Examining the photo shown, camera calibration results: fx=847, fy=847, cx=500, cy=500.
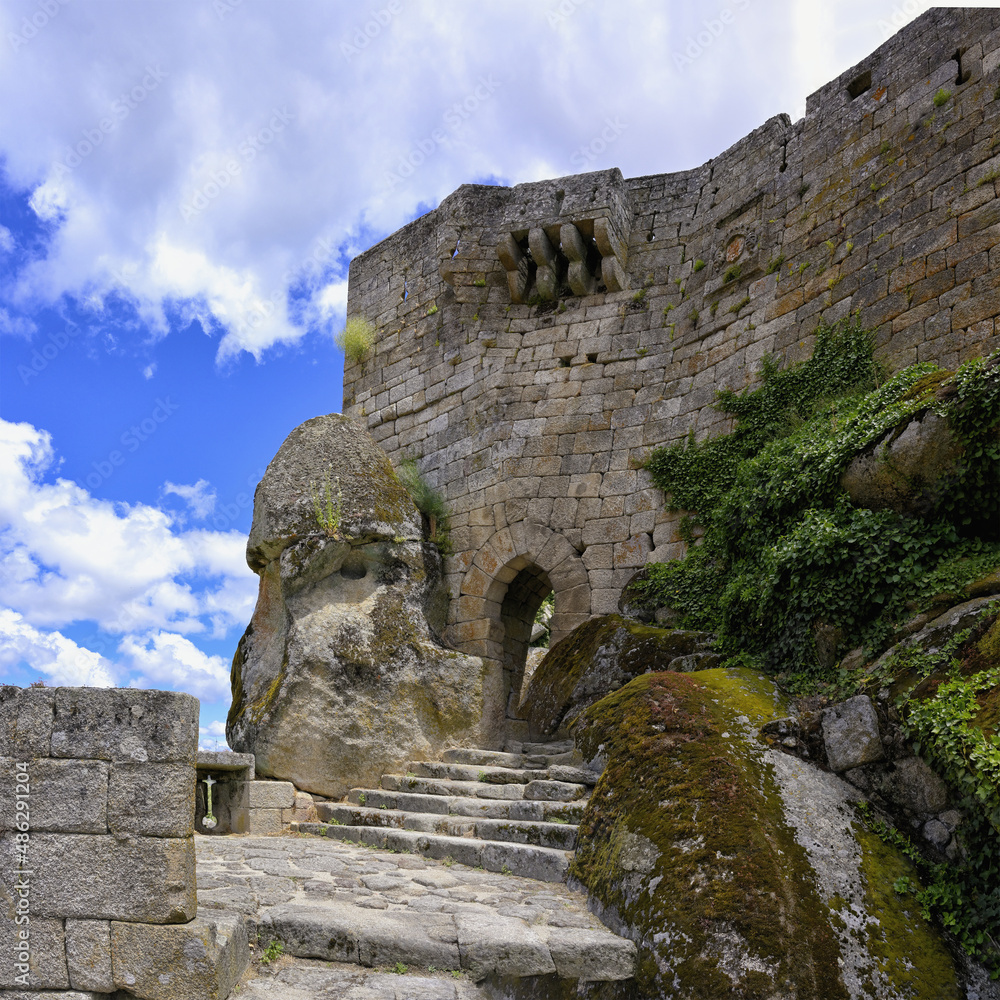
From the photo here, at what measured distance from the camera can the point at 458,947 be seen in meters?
3.39

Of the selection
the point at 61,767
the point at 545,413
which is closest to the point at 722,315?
the point at 545,413

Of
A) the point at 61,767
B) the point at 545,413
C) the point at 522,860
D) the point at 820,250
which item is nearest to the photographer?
the point at 61,767

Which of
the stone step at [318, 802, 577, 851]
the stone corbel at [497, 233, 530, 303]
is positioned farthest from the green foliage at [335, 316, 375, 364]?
the stone step at [318, 802, 577, 851]

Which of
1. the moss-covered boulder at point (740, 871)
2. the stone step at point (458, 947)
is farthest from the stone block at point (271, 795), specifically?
the stone step at point (458, 947)

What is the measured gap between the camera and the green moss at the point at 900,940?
127 inches

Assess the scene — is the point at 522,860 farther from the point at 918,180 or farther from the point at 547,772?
the point at 918,180

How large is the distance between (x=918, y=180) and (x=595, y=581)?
493 centimetres

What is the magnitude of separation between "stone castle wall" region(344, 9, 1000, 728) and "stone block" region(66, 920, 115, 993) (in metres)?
6.34

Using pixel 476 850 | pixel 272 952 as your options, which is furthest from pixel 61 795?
pixel 476 850

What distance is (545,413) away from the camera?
32.9 feet

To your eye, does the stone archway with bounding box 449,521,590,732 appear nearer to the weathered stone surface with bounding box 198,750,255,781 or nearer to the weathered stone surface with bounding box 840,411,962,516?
the weathered stone surface with bounding box 198,750,255,781

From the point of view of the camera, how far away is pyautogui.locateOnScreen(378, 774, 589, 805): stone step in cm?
565

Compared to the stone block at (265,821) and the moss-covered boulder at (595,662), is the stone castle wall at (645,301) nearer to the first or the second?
the moss-covered boulder at (595,662)

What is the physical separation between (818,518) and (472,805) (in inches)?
125
